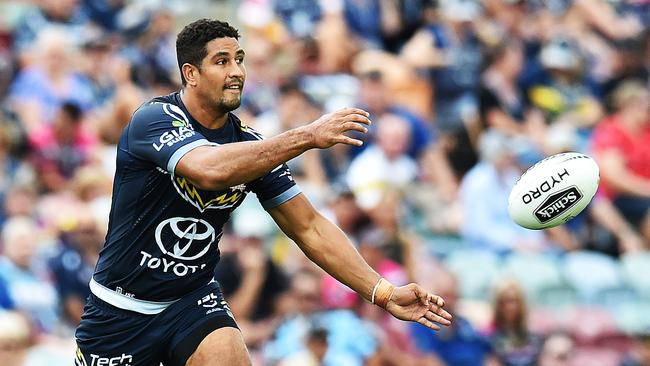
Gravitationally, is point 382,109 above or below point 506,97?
above

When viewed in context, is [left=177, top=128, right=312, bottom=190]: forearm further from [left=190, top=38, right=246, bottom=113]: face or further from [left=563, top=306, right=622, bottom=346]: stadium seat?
[left=563, top=306, right=622, bottom=346]: stadium seat

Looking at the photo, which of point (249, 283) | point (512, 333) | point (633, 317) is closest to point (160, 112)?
point (249, 283)

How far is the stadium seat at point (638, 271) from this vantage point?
39.2 feet

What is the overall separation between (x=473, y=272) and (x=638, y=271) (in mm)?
1716

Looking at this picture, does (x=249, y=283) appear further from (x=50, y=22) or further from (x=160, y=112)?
(x=160, y=112)

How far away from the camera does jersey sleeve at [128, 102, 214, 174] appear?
6219 mm

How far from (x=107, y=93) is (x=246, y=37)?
1.99 m

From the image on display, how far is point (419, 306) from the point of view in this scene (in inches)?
263

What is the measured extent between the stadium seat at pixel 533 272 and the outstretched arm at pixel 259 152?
592 cm

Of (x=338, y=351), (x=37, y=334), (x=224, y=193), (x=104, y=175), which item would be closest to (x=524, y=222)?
(x=224, y=193)

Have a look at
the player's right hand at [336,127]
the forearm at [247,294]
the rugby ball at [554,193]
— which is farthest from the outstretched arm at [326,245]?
the forearm at [247,294]

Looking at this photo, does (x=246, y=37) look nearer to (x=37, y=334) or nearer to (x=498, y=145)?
(x=498, y=145)

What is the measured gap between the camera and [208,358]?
6.40 meters

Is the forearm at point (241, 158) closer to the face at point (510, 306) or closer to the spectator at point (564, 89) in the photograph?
the face at point (510, 306)
